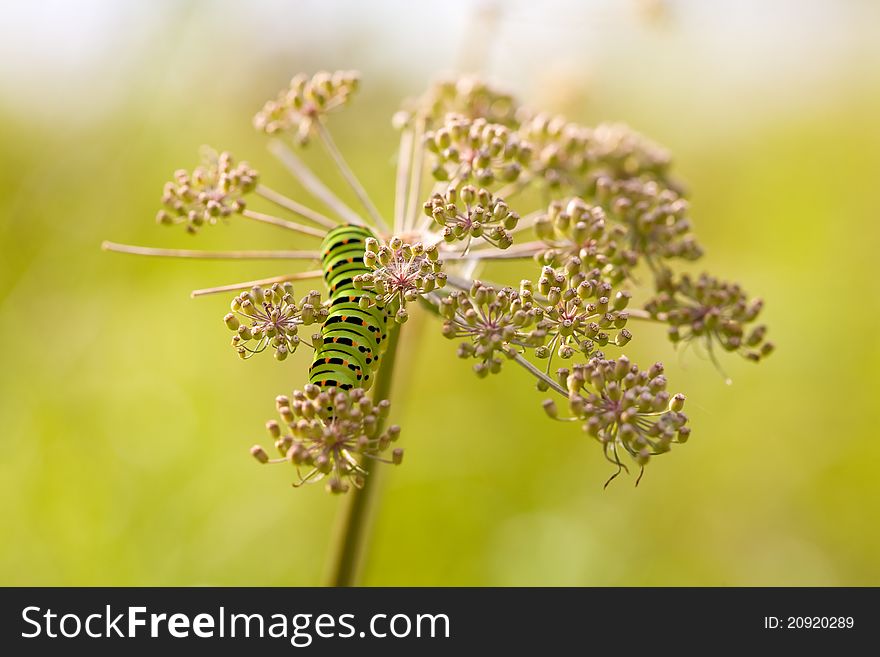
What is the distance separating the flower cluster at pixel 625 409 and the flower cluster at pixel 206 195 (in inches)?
69.9

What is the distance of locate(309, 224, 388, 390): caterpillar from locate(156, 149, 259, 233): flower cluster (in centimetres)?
79

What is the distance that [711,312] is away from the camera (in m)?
3.82

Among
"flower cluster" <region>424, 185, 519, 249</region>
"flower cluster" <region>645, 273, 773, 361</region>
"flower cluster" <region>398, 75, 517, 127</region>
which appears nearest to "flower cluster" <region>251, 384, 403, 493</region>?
"flower cluster" <region>424, 185, 519, 249</region>

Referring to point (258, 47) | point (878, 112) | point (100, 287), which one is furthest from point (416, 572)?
point (878, 112)

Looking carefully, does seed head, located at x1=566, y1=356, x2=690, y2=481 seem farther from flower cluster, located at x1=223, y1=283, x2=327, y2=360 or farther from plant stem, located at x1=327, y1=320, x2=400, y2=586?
plant stem, located at x1=327, y1=320, x2=400, y2=586

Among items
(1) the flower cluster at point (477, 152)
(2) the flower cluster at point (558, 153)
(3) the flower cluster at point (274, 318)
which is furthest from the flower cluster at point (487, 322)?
(2) the flower cluster at point (558, 153)

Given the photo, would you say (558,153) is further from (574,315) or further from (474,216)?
(574,315)

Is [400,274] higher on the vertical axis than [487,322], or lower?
higher

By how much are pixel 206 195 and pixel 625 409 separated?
6.89 ft

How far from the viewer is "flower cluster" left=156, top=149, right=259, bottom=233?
362 cm

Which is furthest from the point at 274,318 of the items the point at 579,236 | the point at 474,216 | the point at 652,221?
the point at 652,221

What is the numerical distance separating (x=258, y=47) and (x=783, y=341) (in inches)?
219
